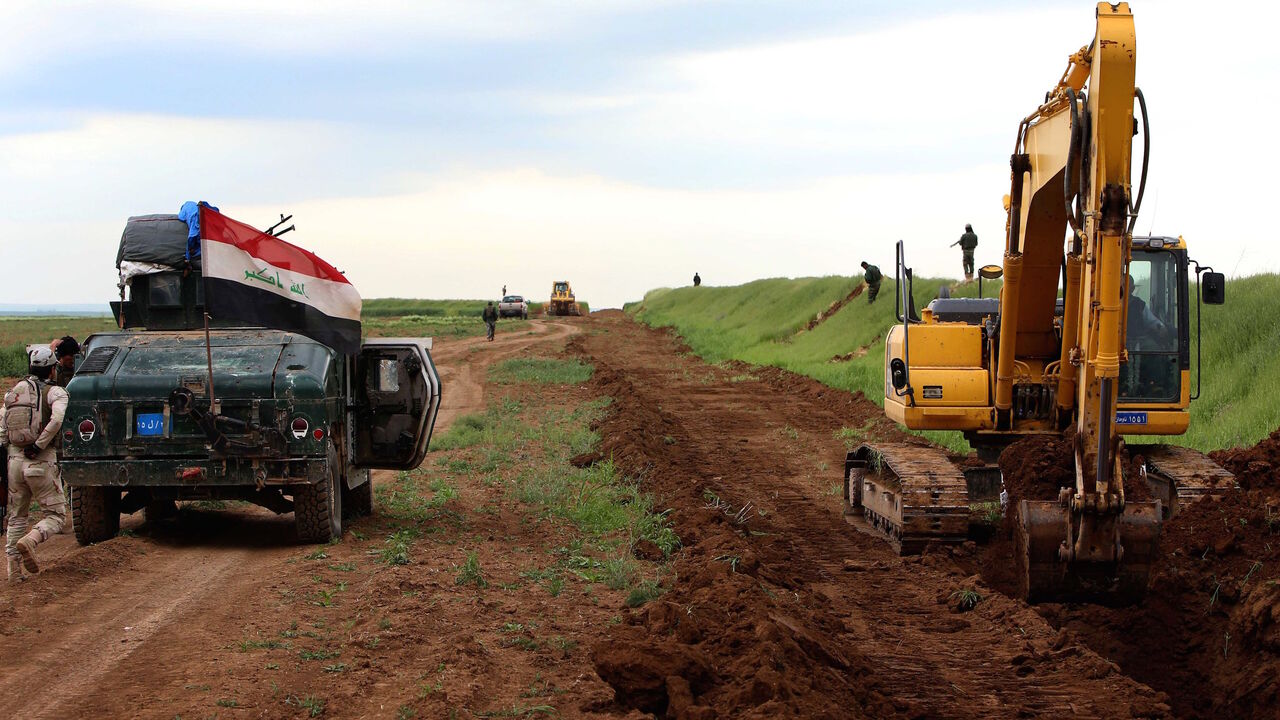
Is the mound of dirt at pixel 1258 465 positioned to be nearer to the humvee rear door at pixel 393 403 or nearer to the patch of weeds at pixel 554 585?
the patch of weeds at pixel 554 585

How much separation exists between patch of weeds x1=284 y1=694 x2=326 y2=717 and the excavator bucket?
15.9 ft

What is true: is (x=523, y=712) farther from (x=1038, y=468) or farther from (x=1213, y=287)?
(x=1213, y=287)

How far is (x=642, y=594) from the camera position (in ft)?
Result: 29.1

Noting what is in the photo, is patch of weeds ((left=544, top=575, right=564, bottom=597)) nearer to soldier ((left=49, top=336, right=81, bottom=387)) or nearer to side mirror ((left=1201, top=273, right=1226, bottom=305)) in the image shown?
soldier ((left=49, top=336, right=81, bottom=387))

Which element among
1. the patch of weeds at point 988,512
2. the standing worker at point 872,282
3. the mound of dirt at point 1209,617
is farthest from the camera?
the standing worker at point 872,282

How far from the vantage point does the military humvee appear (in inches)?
410

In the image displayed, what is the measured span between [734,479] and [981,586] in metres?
6.04

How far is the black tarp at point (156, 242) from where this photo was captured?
12.0m

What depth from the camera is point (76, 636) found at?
25.9ft

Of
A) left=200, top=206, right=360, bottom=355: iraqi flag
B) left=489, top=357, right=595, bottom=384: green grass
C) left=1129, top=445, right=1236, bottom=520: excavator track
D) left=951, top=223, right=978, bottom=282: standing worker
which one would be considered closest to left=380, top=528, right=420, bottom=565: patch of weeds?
left=200, top=206, right=360, bottom=355: iraqi flag

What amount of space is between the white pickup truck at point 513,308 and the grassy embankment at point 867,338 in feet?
27.0

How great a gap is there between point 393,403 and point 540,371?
2076 cm

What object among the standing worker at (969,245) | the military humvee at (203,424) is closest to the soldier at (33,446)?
the military humvee at (203,424)

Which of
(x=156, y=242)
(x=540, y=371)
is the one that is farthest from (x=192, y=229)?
(x=540, y=371)
